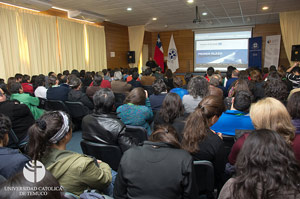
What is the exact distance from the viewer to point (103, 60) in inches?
370

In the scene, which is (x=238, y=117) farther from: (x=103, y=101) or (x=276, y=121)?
(x=103, y=101)

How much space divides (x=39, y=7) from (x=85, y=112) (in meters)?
4.01

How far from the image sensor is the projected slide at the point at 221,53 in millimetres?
10992

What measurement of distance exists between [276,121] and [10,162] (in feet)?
6.27

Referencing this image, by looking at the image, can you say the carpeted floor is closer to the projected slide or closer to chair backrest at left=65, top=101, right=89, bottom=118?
chair backrest at left=65, top=101, right=89, bottom=118

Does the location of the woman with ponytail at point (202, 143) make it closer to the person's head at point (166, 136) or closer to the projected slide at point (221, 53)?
the person's head at point (166, 136)

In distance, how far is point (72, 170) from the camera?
1.27 meters

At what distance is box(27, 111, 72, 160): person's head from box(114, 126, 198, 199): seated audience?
1.63 feet

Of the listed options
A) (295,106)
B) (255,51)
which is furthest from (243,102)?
(255,51)

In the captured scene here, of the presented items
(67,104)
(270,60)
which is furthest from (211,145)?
(270,60)

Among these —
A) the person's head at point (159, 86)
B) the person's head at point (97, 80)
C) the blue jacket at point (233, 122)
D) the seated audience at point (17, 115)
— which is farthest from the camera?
the person's head at point (97, 80)

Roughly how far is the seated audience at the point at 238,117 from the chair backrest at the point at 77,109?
8.46 ft

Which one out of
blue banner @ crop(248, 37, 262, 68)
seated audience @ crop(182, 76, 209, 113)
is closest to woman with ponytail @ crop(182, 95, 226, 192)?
seated audience @ crop(182, 76, 209, 113)

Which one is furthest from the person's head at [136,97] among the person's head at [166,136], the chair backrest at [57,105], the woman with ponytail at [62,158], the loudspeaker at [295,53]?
the loudspeaker at [295,53]
